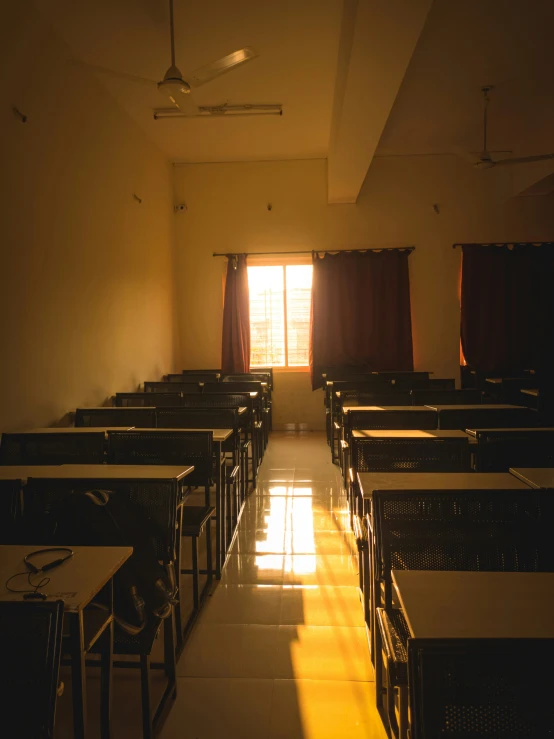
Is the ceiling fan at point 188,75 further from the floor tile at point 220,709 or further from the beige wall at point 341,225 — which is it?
the beige wall at point 341,225

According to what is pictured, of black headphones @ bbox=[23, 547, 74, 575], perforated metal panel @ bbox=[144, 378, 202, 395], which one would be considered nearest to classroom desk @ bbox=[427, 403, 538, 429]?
black headphones @ bbox=[23, 547, 74, 575]

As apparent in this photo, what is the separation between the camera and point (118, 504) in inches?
70.1

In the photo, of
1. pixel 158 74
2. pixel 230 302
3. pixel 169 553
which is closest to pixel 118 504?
pixel 169 553

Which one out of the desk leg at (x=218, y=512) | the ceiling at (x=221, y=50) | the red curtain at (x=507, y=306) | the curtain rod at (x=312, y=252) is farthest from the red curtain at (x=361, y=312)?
the desk leg at (x=218, y=512)

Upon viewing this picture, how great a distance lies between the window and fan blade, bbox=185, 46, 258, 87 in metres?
4.34

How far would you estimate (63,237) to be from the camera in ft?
14.2

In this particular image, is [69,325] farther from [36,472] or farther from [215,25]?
[215,25]

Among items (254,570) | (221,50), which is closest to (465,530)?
(254,570)

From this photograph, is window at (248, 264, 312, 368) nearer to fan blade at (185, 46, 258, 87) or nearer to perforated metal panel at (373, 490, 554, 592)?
fan blade at (185, 46, 258, 87)

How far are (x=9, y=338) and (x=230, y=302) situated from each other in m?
4.29

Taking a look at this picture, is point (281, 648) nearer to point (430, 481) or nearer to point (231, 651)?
point (231, 651)

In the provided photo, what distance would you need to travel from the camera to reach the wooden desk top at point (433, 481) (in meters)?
2.00

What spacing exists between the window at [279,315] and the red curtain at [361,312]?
0.37 metres

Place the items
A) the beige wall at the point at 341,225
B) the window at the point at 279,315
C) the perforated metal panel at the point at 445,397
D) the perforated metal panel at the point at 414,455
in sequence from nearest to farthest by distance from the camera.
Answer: the perforated metal panel at the point at 414,455
the perforated metal panel at the point at 445,397
the beige wall at the point at 341,225
the window at the point at 279,315
